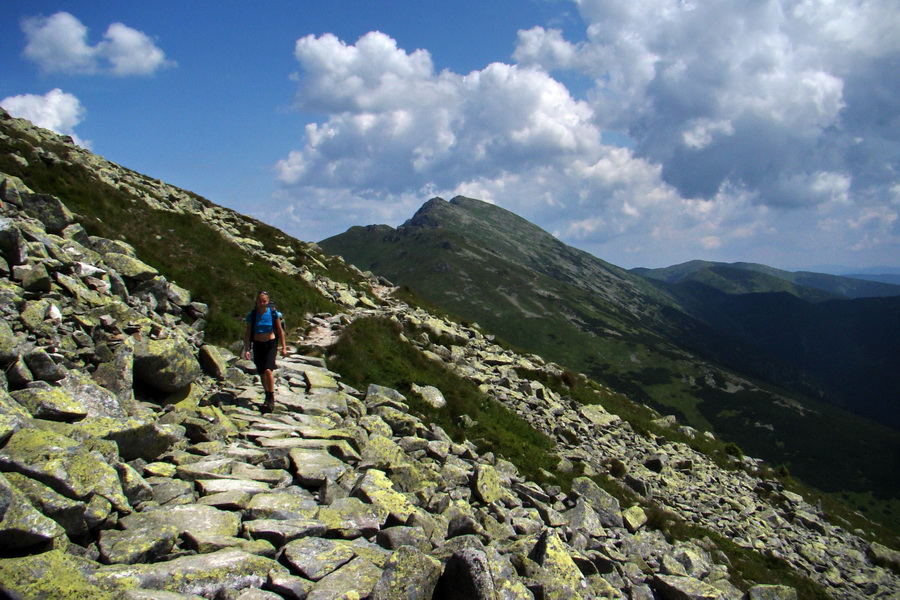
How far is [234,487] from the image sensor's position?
8125 mm

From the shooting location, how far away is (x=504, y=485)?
547 inches

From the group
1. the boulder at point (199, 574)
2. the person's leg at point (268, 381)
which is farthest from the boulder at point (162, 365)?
the boulder at point (199, 574)

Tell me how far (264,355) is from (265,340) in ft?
1.57

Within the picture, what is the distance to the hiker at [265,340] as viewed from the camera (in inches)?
523

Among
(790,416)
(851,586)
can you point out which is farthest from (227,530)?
(790,416)

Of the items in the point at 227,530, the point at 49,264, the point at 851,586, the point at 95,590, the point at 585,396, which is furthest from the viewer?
the point at 585,396

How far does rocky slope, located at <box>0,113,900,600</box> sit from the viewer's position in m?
5.80

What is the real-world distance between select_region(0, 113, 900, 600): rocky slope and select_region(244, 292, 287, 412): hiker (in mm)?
589

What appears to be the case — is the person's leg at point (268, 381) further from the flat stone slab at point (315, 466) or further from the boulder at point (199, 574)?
the boulder at point (199, 574)

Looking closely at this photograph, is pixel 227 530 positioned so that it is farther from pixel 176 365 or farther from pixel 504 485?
pixel 504 485

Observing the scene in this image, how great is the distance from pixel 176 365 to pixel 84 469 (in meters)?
5.38

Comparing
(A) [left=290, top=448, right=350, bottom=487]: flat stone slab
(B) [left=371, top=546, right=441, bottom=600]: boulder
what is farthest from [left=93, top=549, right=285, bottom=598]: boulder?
(A) [left=290, top=448, right=350, bottom=487]: flat stone slab

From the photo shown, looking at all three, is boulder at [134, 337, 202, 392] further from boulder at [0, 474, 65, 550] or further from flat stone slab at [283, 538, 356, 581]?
flat stone slab at [283, 538, 356, 581]

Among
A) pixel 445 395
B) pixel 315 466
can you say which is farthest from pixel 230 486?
pixel 445 395
